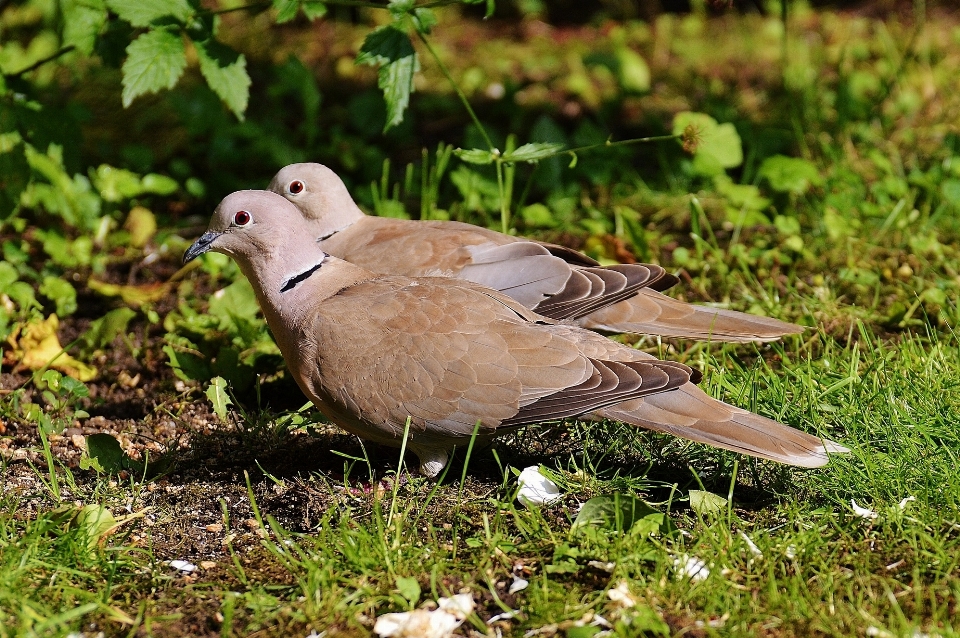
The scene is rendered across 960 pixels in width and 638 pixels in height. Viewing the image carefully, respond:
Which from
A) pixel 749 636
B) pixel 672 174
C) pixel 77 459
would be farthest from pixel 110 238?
pixel 749 636

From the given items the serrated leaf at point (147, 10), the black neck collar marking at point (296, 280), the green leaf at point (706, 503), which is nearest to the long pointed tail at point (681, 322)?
the green leaf at point (706, 503)

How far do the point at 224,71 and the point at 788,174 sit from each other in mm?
2671

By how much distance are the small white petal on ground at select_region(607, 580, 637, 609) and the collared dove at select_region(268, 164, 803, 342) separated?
1.37 metres

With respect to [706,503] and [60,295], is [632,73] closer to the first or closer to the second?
[60,295]

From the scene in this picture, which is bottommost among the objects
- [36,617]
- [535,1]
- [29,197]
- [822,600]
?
[822,600]

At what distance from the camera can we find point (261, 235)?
11.9 ft

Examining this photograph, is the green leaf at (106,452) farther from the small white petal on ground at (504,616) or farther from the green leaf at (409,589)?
the small white petal on ground at (504,616)

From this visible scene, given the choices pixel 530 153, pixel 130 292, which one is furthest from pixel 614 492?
pixel 130 292

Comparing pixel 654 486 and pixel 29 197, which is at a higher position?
pixel 29 197

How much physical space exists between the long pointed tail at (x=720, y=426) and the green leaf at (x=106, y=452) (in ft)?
5.26

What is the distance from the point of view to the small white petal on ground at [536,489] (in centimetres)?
326

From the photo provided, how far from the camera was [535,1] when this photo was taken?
319 inches

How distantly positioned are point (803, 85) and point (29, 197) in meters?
4.45

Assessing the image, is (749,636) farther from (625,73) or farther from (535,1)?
(535,1)
